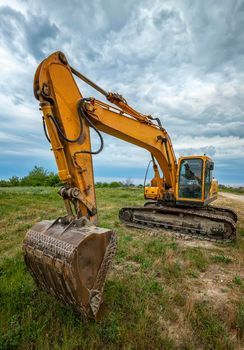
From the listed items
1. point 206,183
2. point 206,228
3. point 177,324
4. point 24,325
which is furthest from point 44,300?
point 206,183

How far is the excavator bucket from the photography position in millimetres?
3047

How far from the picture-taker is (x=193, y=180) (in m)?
8.11

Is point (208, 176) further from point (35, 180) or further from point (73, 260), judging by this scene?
point (35, 180)

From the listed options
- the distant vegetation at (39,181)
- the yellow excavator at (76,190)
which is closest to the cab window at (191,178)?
the yellow excavator at (76,190)

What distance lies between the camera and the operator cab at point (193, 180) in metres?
7.97

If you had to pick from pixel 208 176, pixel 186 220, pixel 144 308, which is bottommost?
pixel 144 308

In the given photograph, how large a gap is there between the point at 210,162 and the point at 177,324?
6.50 m

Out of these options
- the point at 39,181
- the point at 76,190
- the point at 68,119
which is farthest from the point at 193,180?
the point at 39,181

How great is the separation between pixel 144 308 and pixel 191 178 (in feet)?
17.8

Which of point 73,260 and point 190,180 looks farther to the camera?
point 190,180

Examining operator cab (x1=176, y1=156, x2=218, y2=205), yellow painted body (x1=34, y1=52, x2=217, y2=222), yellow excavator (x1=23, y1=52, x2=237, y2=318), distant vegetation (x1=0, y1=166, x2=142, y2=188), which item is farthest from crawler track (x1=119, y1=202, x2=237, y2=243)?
distant vegetation (x1=0, y1=166, x2=142, y2=188)

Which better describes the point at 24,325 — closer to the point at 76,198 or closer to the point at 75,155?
the point at 76,198

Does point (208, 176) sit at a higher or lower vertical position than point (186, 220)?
higher

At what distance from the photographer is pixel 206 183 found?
820 cm
